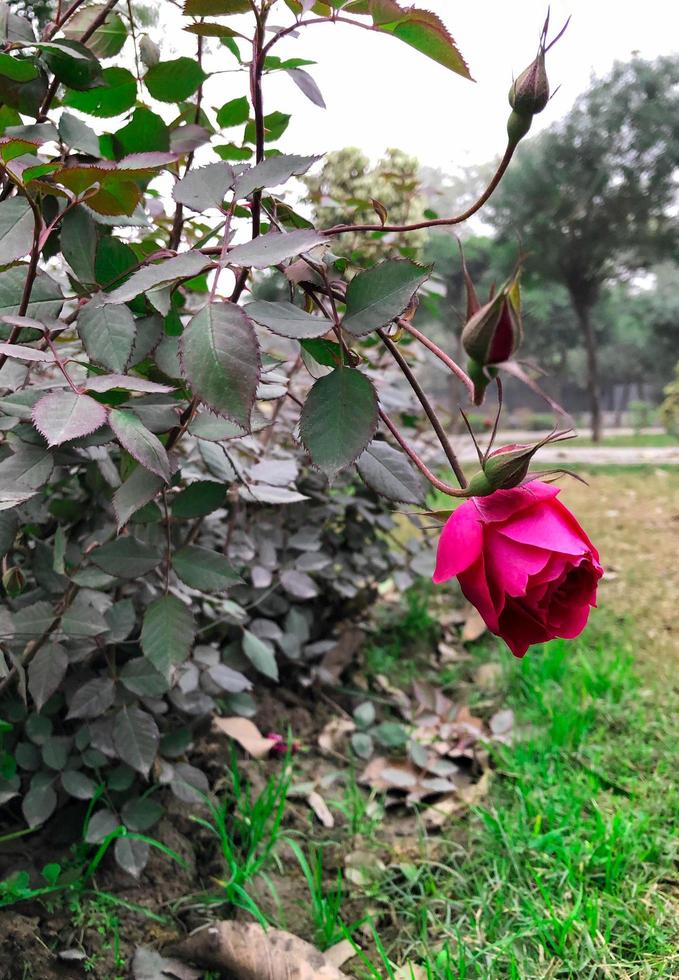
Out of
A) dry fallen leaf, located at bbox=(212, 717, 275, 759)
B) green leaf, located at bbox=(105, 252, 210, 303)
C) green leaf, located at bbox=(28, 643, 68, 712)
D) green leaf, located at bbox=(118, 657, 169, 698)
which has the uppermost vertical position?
green leaf, located at bbox=(105, 252, 210, 303)

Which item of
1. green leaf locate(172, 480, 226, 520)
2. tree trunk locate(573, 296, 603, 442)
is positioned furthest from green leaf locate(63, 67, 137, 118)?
tree trunk locate(573, 296, 603, 442)

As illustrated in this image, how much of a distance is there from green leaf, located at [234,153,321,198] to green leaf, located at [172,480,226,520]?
0.85 feet

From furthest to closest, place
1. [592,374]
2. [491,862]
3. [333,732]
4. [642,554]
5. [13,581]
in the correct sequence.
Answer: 1. [592,374]
2. [642,554]
3. [333,732]
4. [491,862]
5. [13,581]

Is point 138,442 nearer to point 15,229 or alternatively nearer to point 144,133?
point 15,229

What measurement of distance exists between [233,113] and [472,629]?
1.39 metres

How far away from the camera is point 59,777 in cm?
85

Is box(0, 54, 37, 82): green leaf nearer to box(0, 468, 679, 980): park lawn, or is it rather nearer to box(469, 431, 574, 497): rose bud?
box(469, 431, 574, 497): rose bud

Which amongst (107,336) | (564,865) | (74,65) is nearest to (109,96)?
(74,65)

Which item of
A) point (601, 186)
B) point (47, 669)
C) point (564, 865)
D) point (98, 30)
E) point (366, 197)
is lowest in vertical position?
point (564, 865)

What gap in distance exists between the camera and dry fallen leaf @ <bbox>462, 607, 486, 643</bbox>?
5.79 feet

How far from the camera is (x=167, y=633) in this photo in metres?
0.63

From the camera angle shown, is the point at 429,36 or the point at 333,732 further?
the point at 333,732

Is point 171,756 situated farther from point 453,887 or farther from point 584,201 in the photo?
point 584,201

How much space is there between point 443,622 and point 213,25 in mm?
1538
